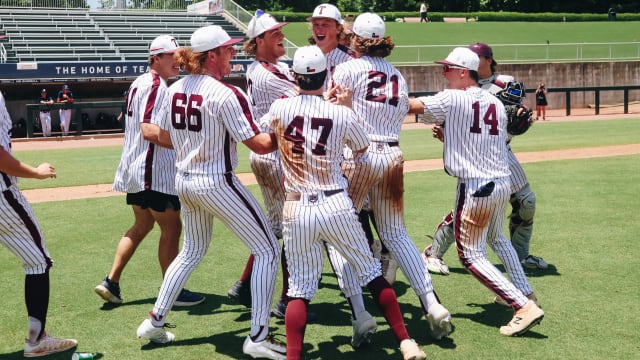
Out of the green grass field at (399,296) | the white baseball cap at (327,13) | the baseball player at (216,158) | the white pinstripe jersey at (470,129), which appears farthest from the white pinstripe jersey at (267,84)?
the green grass field at (399,296)

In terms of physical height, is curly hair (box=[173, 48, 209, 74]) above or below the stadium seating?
below

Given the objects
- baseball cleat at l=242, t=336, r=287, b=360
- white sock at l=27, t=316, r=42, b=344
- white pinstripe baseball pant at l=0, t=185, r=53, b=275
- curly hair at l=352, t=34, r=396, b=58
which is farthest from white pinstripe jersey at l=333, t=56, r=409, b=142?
white sock at l=27, t=316, r=42, b=344

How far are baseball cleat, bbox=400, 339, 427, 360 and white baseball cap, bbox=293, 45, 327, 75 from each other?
192 centimetres

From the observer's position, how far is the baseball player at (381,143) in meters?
5.35

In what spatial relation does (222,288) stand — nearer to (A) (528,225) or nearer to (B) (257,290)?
(B) (257,290)

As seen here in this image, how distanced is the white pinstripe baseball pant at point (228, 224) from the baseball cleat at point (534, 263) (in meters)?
3.27

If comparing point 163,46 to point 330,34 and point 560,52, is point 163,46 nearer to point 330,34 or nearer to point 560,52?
point 330,34

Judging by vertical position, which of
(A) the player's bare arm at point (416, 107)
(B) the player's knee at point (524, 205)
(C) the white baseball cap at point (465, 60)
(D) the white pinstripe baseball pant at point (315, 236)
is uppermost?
(C) the white baseball cap at point (465, 60)

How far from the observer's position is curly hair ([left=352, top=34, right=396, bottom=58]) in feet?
18.1

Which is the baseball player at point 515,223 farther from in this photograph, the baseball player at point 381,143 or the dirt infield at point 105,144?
the dirt infield at point 105,144

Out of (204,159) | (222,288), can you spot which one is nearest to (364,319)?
(204,159)

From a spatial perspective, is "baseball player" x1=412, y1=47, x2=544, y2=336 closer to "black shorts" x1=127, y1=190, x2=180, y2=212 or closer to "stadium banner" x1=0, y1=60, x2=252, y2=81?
"black shorts" x1=127, y1=190, x2=180, y2=212

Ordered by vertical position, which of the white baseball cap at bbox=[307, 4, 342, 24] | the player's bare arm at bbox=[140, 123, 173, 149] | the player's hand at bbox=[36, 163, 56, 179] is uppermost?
the white baseball cap at bbox=[307, 4, 342, 24]

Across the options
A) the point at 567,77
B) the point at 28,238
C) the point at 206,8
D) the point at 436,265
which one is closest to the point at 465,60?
the point at 436,265
